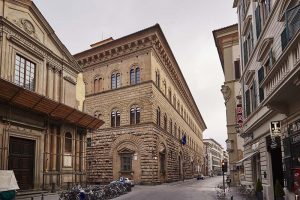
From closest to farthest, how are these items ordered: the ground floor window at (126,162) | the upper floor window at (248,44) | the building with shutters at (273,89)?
the building with shutters at (273,89)
the upper floor window at (248,44)
the ground floor window at (126,162)

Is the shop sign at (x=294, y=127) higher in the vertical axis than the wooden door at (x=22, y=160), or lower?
higher

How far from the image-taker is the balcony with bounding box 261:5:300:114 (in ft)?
33.5

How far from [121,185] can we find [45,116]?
765 cm

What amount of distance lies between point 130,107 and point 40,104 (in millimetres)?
18293

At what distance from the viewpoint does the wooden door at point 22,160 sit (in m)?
21.0

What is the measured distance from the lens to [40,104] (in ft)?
71.7

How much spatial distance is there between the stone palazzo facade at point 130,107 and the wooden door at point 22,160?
16.2 meters

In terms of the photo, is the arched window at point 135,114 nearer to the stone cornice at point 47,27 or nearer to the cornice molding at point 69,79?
the stone cornice at point 47,27

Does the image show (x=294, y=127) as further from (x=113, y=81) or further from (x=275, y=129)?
(x=113, y=81)

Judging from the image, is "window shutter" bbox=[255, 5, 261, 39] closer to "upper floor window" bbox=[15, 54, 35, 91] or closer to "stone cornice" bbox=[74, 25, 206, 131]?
"upper floor window" bbox=[15, 54, 35, 91]

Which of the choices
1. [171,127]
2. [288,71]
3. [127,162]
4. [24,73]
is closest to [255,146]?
[288,71]

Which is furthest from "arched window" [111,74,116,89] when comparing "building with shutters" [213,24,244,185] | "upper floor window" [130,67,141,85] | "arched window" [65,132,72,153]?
"arched window" [65,132,72,153]

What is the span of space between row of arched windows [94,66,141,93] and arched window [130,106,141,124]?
3034 mm

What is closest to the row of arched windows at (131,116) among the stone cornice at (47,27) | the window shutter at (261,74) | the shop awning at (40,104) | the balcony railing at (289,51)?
the shop awning at (40,104)
